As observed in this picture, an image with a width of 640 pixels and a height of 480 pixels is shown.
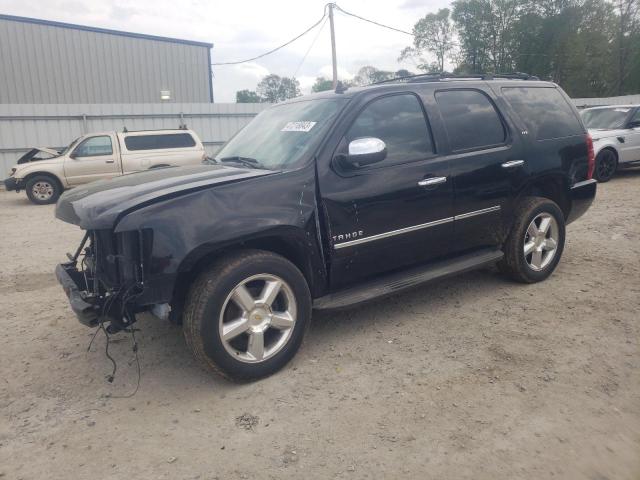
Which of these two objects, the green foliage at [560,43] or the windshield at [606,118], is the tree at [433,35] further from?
the windshield at [606,118]

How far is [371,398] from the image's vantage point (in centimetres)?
301

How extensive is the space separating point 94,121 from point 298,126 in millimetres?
15411

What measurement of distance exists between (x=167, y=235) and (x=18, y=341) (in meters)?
2.07

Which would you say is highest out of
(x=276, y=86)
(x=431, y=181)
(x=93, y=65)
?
(x=276, y=86)

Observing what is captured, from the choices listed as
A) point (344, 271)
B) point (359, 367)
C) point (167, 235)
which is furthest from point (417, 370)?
point (167, 235)

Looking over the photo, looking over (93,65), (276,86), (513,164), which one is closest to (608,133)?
(513,164)

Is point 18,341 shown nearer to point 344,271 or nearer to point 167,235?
point 167,235

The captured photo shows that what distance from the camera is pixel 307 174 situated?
3383mm

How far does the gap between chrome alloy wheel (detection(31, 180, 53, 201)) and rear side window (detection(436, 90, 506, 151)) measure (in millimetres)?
11155

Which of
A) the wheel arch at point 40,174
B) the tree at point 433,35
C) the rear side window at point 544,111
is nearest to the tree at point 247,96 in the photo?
the tree at point 433,35

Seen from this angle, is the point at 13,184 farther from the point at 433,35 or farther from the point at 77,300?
the point at 433,35

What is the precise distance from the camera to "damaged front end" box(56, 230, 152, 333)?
9.55 feet

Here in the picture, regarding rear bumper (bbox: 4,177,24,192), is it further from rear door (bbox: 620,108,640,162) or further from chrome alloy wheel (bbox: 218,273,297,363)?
rear door (bbox: 620,108,640,162)

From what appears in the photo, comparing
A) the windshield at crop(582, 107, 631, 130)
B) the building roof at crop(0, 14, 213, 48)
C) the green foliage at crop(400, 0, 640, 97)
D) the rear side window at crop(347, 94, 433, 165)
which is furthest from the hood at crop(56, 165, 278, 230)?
the green foliage at crop(400, 0, 640, 97)
